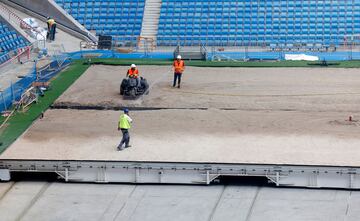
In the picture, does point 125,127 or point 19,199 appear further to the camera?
point 125,127

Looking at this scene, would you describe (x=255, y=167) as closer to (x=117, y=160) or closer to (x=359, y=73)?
(x=117, y=160)

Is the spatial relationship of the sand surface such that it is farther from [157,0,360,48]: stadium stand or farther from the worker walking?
[157,0,360,48]: stadium stand

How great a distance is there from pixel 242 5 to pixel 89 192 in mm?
24674

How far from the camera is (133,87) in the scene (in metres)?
34.9

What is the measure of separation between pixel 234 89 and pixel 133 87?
394cm

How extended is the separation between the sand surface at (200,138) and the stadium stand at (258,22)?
1531 cm

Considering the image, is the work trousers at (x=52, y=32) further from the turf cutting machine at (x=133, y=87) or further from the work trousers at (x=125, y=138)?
the work trousers at (x=125, y=138)

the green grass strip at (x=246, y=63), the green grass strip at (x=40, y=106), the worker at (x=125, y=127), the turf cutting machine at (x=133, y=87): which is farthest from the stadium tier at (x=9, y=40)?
the worker at (x=125, y=127)

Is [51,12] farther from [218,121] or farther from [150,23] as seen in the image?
[218,121]

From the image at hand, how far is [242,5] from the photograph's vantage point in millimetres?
49750

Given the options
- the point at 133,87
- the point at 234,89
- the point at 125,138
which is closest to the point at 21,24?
the point at 133,87

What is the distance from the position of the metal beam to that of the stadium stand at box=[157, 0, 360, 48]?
21008 mm

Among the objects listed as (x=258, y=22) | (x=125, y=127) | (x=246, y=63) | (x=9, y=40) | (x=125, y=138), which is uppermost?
(x=258, y=22)

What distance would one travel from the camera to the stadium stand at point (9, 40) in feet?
140
